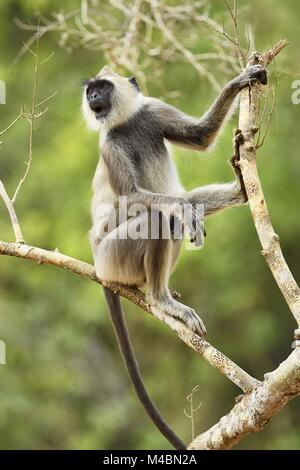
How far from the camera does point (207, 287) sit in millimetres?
13398

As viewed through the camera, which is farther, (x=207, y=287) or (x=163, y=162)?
(x=207, y=287)

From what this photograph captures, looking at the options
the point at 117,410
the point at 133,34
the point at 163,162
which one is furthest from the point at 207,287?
the point at 163,162

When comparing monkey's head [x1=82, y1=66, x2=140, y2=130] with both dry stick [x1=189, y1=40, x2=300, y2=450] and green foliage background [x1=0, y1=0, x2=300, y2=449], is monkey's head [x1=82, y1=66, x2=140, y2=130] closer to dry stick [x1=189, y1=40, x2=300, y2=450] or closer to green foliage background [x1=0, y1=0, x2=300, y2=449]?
dry stick [x1=189, y1=40, x2=300, y2=450]

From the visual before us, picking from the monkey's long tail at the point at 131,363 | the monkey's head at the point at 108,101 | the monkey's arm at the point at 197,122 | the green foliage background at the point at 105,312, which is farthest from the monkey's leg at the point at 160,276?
the green foliage background at the point at 105,312

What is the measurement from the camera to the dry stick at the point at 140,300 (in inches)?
165

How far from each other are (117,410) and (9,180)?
382 centimetres

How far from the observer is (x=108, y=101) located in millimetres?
6062

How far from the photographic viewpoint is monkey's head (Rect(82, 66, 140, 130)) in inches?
240

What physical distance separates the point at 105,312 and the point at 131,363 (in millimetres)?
7425

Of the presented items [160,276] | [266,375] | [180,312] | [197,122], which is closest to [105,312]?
[197,122]

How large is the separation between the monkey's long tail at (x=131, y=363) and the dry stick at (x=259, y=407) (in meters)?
1.05

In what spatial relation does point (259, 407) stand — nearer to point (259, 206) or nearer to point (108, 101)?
point (259, 206)

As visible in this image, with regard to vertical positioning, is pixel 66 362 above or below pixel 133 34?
above
